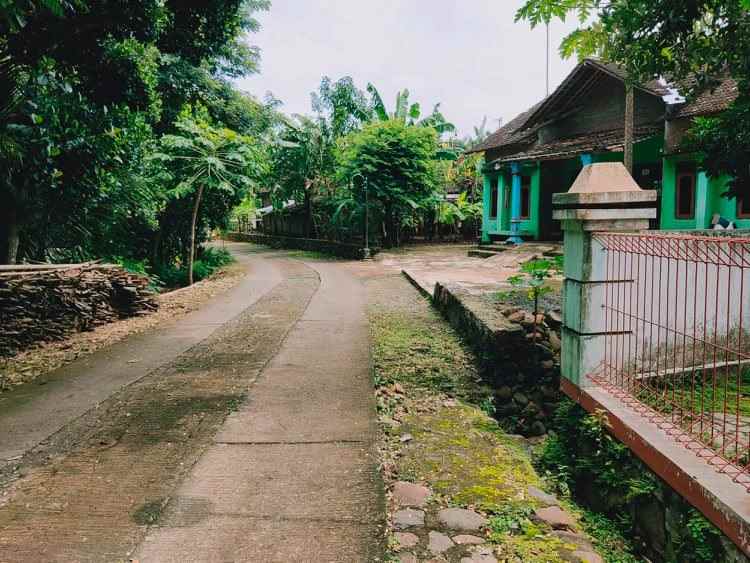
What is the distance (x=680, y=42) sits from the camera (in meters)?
5.85

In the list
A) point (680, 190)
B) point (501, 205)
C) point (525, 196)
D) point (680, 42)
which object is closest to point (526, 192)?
point (525, 196)

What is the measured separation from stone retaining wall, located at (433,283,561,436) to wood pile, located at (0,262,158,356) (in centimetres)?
591

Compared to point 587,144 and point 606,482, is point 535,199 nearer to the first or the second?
point 587,144

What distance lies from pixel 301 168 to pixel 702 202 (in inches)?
681

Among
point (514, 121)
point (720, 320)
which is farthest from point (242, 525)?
point (514, 121)

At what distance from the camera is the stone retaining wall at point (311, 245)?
21.7 metres

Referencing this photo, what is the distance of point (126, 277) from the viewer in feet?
32.5

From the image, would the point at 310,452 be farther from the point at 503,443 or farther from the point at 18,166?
the point at 18,166

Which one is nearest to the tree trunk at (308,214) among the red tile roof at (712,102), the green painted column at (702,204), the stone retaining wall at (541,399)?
the red tile roof at (712,102)

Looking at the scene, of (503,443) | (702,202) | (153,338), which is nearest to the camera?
(503,443)

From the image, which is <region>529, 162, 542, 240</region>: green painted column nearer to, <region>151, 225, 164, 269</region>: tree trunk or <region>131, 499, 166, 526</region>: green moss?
<region>151, 225, 164, 269</region>: tree trunk

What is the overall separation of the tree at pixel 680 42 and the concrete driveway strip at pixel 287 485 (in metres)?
4.32

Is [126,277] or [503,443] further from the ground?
[126,277]

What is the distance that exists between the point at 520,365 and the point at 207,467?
3425 mm
